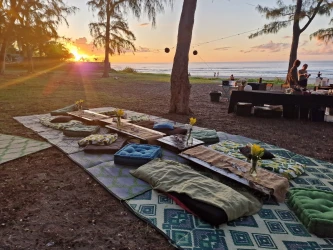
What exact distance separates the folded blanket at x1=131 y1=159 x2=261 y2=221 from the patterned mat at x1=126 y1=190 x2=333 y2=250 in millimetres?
124

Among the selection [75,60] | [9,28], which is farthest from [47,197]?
[75,60]

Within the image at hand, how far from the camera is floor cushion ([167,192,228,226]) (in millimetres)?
2422

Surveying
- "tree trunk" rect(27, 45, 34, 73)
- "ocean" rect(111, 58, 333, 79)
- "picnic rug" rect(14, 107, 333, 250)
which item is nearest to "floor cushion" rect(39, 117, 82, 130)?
"picnic rug" rect(14, 107, 333, 250)

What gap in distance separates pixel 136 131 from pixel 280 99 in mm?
4774

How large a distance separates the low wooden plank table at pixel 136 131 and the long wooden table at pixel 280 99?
4028mm

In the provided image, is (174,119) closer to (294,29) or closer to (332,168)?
(332,168)

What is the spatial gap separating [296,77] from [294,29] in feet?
20.2

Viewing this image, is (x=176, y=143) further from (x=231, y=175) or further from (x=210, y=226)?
(x=210, y=226)

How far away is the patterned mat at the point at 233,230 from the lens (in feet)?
7.22

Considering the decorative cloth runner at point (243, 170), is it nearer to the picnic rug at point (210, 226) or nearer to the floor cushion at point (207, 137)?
the picnic rug at point (210, 226)

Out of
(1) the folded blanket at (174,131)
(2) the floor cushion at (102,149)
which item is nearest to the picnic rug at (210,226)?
(2) the floor cushion at (102,149)

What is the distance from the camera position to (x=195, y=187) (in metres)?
2.87

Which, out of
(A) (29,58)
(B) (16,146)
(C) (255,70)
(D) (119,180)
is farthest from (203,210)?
(C) (255,70)

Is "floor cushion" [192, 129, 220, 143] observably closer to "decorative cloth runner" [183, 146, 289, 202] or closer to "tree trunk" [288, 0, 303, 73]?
"decorative cloth runner" [183, 146, 289, 202]
